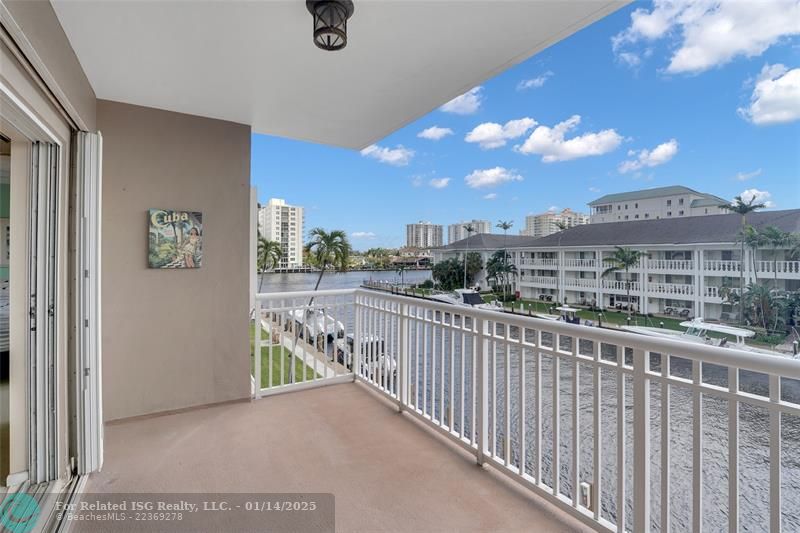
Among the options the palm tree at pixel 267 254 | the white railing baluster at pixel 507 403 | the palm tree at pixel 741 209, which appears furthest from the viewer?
the palm tree at pixel 267 254

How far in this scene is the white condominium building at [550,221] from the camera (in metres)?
2.37

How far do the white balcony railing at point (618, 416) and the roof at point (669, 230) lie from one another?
530 millimetres

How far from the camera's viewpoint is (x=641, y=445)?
1.58m

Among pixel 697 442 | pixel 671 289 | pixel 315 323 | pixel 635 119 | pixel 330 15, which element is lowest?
pixel 697 442

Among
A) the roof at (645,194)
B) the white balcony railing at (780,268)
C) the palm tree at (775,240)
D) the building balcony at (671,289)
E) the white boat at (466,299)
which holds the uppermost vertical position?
the roof at (645,194)

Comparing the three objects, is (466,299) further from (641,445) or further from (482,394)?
(641,445)

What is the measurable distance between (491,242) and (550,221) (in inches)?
15.9

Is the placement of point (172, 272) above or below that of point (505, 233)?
below

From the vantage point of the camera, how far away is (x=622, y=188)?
220 cm

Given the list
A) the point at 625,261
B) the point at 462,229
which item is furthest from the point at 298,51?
the point at 625,261

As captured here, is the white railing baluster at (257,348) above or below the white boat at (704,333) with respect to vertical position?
below

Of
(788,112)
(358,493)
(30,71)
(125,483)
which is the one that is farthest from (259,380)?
(788,112)

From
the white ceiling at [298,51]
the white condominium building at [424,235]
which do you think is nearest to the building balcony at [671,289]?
the white ceiling at [298,51]

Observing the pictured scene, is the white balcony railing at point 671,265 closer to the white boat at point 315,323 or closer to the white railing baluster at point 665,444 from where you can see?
the white railing baluster at point 665,444
